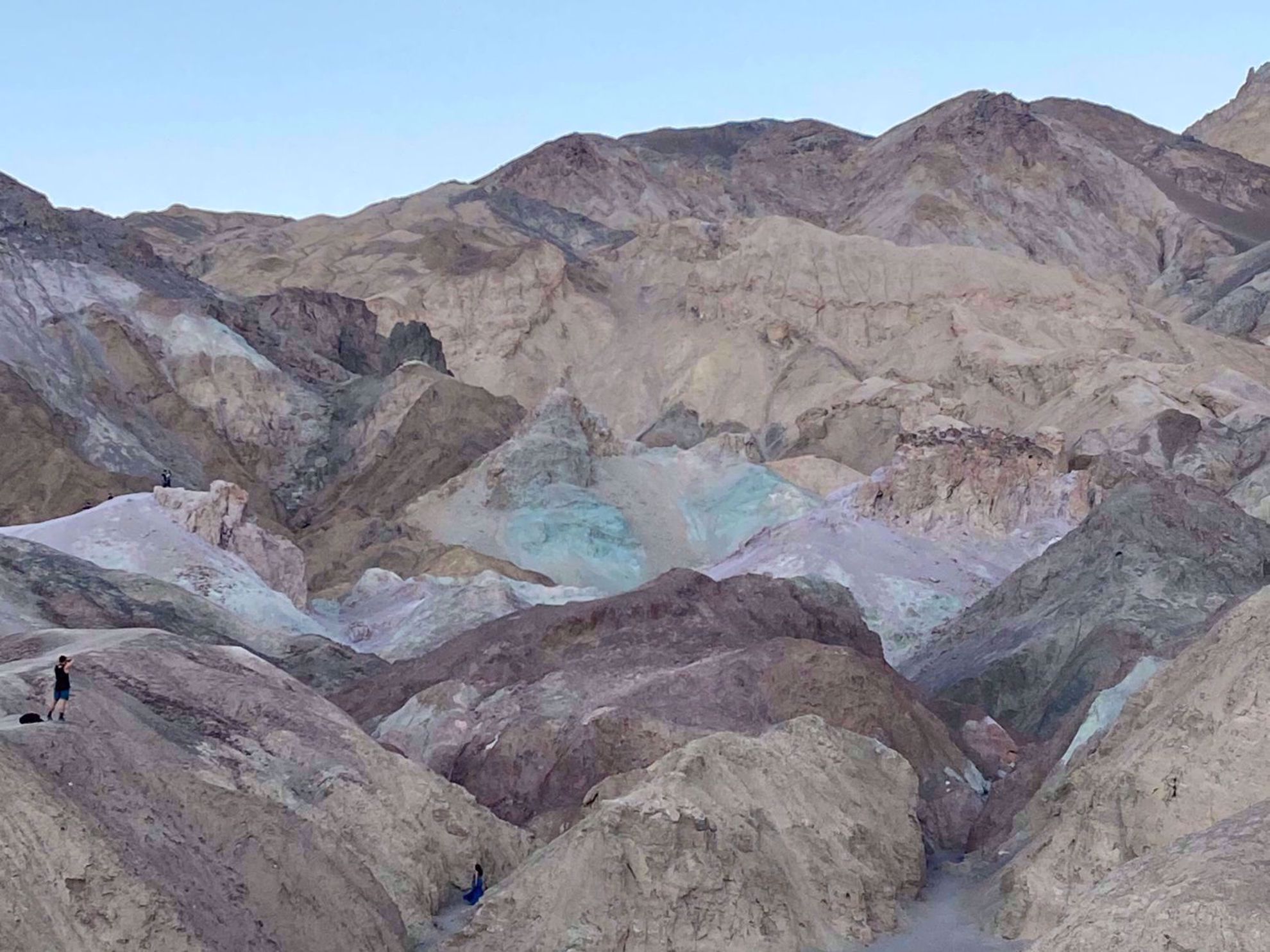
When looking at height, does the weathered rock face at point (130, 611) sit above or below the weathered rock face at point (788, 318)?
below

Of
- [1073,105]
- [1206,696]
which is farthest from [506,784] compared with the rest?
[1073,105]

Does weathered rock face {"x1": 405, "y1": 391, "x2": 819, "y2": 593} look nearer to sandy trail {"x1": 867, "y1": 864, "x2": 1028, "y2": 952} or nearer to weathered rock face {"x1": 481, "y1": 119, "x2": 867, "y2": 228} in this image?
sandy trail {"x1": 867, "y1": 864, "x2": 1028, "y2": 952}

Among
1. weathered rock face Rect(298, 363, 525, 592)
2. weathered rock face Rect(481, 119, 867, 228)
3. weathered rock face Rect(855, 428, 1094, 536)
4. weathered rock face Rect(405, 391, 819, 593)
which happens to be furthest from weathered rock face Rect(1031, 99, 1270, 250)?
weathered rock face Rect(855, 428, 1094, 536)

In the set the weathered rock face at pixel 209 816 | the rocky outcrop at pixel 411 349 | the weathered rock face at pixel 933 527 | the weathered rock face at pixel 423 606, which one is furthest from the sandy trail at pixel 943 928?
the rocky outcrop at pixel 411 349

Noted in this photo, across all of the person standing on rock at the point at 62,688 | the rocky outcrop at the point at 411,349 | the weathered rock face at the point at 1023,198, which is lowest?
the person standing on rock at the point at 62,688

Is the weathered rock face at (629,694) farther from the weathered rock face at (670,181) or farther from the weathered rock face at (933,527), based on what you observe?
the weathered rock face at (670,181)

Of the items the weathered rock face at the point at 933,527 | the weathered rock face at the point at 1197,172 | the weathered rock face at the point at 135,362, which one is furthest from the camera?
the weathered rock face at the point at 1197,172
